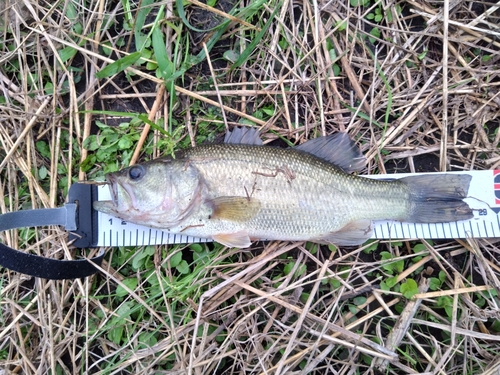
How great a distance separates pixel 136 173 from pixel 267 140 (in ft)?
3.66

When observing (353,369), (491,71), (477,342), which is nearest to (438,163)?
(491,71)

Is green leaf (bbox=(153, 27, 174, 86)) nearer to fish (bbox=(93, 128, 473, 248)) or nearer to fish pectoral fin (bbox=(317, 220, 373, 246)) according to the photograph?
fish (bbox=(93, 128, 473, 248))

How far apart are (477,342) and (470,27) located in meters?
2.60

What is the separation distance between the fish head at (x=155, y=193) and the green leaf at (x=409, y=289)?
1768 mm

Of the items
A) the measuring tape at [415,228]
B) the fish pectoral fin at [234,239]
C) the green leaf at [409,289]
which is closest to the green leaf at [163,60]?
the measuring tape at [415,228]

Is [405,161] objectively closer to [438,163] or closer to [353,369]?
[438,163]

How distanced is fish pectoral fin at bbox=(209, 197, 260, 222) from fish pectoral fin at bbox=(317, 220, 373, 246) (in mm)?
602

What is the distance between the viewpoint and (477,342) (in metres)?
2.94

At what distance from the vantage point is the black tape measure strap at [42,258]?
280cm

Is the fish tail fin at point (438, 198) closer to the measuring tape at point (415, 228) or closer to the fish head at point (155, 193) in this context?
the measuring tape at point (415, 228)

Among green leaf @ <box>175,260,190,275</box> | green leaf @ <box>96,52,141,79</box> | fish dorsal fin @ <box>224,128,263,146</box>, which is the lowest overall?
green leaf @ <box>175,260,190,275</box>

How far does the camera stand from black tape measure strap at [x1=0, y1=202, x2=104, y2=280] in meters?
2.80

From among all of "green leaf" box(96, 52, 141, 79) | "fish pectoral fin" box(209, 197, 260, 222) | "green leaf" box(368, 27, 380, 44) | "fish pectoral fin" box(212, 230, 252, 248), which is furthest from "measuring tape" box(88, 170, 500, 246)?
"green leaf" box(368, 27, 380, 44)

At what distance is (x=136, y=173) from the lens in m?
Answer: 2.71
